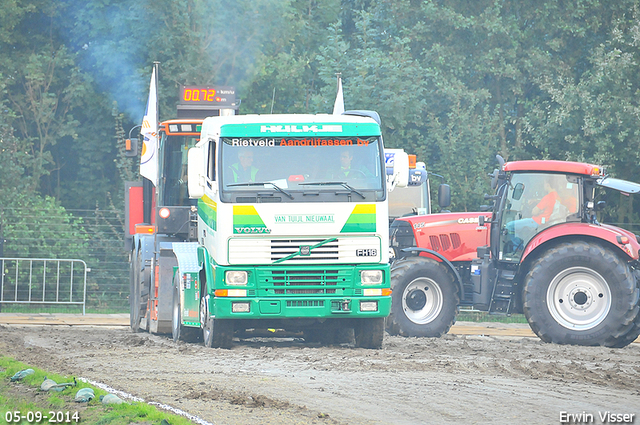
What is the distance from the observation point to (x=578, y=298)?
47.1 feet

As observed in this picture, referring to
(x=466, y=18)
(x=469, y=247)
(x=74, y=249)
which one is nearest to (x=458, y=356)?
(x=469, y=247)

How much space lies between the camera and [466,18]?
1175 inches

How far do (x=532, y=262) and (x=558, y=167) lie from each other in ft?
4.72

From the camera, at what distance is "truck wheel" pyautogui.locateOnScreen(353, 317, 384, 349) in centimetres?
1316

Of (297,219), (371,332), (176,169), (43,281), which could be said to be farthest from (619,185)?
(43,281)

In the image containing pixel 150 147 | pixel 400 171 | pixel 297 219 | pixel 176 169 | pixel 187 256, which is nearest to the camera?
pixel 297 219

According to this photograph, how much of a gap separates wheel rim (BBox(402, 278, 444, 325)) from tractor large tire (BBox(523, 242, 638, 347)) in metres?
1.84

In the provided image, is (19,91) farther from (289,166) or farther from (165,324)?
(289,166)

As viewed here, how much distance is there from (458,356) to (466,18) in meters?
19.3

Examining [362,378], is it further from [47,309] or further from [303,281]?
[47,309]

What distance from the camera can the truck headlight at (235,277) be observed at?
12.2 metres

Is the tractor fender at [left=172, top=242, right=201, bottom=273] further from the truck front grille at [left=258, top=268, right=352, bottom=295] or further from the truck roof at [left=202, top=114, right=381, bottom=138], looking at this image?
the truck roof at [left=202, top=114, right=381, bottom=138]

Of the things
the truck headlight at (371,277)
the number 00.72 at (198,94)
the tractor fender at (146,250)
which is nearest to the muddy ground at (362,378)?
the truck headlight at (371,277)

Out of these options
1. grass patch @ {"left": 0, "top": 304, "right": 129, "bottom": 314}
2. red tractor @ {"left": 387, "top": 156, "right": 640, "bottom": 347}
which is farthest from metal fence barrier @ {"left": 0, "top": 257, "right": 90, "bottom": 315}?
red tractor @ {"left": 387, "top": 156, "right": 640, "bottom": 347}
